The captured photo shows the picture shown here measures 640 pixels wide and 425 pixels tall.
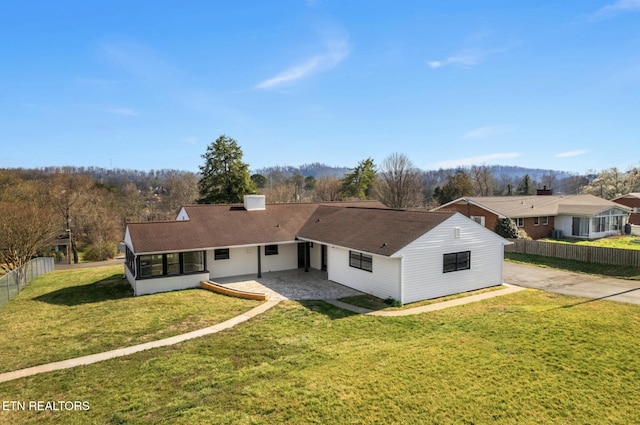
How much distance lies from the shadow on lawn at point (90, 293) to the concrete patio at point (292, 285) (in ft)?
16.3

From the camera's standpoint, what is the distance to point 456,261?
60.4 feet

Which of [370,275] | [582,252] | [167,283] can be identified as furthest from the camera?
[582,252]

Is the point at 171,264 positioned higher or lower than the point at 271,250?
lower

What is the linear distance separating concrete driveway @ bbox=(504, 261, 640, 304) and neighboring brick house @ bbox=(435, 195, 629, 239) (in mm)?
10637

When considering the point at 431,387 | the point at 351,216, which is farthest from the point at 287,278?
the point at 431,387

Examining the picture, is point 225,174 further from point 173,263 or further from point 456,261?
point 456,261

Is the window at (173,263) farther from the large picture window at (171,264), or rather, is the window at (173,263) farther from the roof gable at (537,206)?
the roof gable at (537,206)

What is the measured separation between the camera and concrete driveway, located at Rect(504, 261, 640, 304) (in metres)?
17.9

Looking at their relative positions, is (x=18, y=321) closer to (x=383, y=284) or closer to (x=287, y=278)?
(x=287, y=278)

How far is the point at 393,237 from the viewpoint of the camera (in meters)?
17.8

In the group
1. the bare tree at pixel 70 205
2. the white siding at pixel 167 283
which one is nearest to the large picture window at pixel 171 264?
the white siding at pixel 167 283

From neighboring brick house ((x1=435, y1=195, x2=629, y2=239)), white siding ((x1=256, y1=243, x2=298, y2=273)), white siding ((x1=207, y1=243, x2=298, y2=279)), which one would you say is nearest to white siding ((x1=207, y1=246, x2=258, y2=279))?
white siding ((x1=207, y1=243, x2=298, y2=279))

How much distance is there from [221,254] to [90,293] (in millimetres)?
6919

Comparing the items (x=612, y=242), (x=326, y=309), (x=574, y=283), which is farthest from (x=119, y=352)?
(x=612, y=242)
